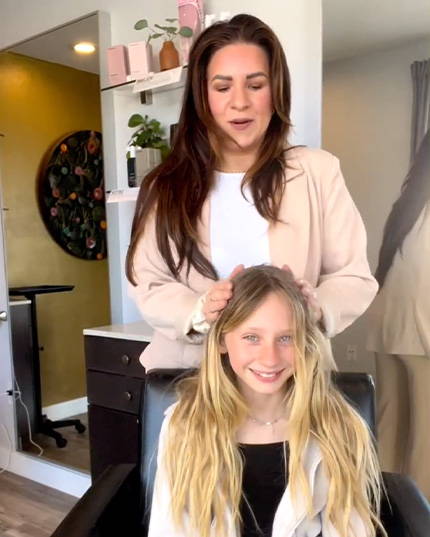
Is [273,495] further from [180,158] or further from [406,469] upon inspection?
[406,469]

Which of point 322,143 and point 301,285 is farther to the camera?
point 322,143

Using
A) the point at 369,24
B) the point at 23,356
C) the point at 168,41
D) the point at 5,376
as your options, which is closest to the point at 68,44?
the point at 168,41

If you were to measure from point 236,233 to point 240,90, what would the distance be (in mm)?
271

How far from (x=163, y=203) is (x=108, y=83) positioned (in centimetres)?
128

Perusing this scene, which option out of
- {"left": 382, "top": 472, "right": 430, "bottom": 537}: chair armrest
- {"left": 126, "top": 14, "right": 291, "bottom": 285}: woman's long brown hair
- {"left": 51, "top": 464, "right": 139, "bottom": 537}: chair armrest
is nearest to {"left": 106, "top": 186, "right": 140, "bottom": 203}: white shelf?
{"left": 126, "top": 14, "right": 291, "bottom": 285}: woman's long brown hair

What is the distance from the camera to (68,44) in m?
2.26

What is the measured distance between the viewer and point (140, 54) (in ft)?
6.29

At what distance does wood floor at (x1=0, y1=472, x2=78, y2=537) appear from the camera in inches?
81.1

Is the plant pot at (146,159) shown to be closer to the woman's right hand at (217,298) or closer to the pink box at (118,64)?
the pink box at (118,64)

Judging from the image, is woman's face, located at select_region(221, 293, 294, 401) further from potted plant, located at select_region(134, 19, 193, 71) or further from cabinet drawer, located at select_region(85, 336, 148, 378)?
potted plant, located at select_region(134, 19, 193, 71)

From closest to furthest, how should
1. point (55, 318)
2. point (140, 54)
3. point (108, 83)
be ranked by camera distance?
point (140, 54), point (108, 83), point (55, 318)

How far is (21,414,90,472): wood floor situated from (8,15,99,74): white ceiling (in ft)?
4.82

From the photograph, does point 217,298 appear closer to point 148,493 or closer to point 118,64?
point 148,493

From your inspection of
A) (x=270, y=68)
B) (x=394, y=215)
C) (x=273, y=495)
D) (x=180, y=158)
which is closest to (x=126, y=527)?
(x=273, y=495)
